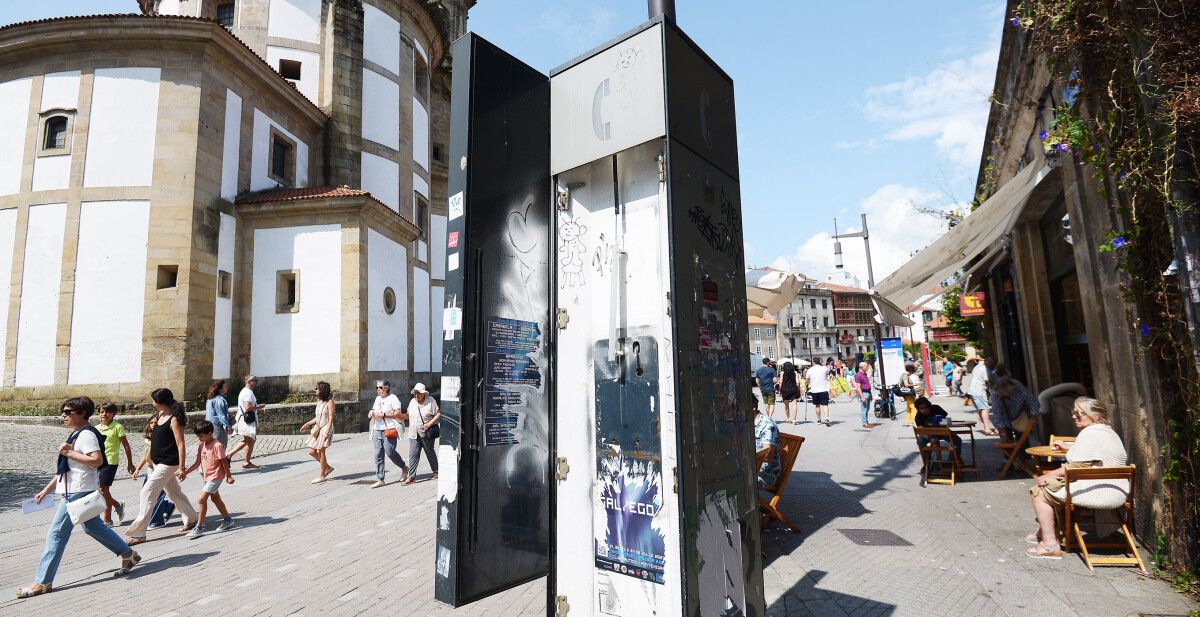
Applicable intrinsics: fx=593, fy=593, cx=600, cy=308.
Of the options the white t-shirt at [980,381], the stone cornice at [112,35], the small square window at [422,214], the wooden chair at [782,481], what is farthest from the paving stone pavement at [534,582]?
the small square window at [422,214]

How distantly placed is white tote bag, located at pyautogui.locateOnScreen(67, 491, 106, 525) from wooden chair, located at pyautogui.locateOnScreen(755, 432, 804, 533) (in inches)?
227

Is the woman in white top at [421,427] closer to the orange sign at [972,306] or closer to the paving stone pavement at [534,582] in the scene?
the paving stone pavement at [534,582]

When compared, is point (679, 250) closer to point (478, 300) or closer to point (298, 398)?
point (478, 300)

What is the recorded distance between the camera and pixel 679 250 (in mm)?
2514

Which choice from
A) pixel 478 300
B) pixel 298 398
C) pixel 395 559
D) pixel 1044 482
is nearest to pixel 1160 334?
pixel 1044 482

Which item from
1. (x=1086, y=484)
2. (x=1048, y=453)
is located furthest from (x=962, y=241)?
(x=1086, y=484)

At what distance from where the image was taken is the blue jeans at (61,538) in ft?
15.8

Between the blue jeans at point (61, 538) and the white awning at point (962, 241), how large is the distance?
916 centimetres

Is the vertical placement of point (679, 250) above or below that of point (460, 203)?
below

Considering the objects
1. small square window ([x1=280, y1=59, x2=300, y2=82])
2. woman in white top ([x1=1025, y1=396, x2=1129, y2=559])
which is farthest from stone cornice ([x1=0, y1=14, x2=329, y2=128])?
woman in white top ([x1=1025, y1=396, x2=1129, y2=559])

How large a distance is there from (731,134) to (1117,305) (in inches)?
144

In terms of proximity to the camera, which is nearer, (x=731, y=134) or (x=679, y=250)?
(x=679, y=250)

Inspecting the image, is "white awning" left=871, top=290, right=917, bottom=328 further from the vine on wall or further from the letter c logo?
the letter c logo

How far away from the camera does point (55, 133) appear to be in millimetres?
16422
